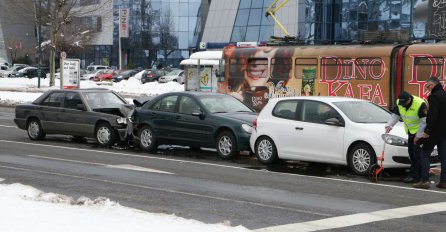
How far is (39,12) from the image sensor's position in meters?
50.1

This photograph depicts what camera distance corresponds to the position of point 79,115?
17656 mm

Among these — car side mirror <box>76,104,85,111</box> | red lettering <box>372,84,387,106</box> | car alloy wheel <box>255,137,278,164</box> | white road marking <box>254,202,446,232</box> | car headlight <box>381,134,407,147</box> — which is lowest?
white road marking <box>254,202,446,232</box>

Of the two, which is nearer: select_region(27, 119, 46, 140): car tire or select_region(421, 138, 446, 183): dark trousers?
select_region(421, 138, 446, 183): dark trousers

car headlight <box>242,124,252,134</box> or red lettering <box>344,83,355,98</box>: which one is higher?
red lettering <box>344,83,355,98</box>

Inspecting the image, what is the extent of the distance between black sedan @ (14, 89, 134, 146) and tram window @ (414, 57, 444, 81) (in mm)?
8577

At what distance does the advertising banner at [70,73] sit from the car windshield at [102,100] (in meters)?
18.7

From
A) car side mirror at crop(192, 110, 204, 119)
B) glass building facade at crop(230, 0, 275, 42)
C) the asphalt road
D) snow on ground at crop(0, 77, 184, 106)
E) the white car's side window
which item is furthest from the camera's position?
glass building facade at crop(230, 0, 275, 42)

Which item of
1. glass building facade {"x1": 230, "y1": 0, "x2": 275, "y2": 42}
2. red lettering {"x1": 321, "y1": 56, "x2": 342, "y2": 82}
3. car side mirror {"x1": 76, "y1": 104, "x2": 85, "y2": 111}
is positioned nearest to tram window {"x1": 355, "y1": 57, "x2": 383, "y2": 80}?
red lettering {"x1": 321, "y1": 56, "x2": 342, "y2": 82}

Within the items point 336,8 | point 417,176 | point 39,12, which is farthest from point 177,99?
point 336,8

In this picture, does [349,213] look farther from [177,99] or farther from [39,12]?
[39,12]

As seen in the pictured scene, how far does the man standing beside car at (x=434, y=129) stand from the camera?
11.0 metres

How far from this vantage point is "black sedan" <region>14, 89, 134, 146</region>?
17.2 metres

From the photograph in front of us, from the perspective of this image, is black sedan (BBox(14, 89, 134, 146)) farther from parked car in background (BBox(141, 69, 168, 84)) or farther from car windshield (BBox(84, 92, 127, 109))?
parked car in background (BBox(141, 69, 168, 84))

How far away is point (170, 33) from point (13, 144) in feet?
218
